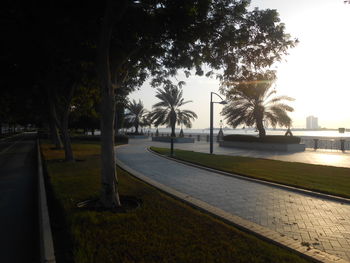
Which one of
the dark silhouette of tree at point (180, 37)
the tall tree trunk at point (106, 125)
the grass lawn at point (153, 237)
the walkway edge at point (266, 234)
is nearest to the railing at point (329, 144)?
the dark silhouette of tree at point (180, 37)

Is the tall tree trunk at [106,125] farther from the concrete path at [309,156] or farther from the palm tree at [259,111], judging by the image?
the palm tree at [259,111]

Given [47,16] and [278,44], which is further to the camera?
[278,44]

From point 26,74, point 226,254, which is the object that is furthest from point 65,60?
point 226,254

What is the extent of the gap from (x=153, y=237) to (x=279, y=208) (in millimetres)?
3492

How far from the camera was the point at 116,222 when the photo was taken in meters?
4.87

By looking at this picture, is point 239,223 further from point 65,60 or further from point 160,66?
point 65,60

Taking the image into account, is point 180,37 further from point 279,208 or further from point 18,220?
point 18,220

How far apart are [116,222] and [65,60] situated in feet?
23.4

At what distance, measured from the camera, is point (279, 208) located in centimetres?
604

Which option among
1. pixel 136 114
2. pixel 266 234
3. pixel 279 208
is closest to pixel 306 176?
pixel 279 208

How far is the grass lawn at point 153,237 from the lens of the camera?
3.59 metres

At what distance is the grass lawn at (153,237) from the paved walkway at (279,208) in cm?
94

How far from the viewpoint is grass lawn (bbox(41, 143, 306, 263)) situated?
359 cm

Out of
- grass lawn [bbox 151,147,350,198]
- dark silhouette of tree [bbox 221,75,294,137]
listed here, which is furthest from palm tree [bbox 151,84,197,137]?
grass lawn [bbox 151,147,350,198]
